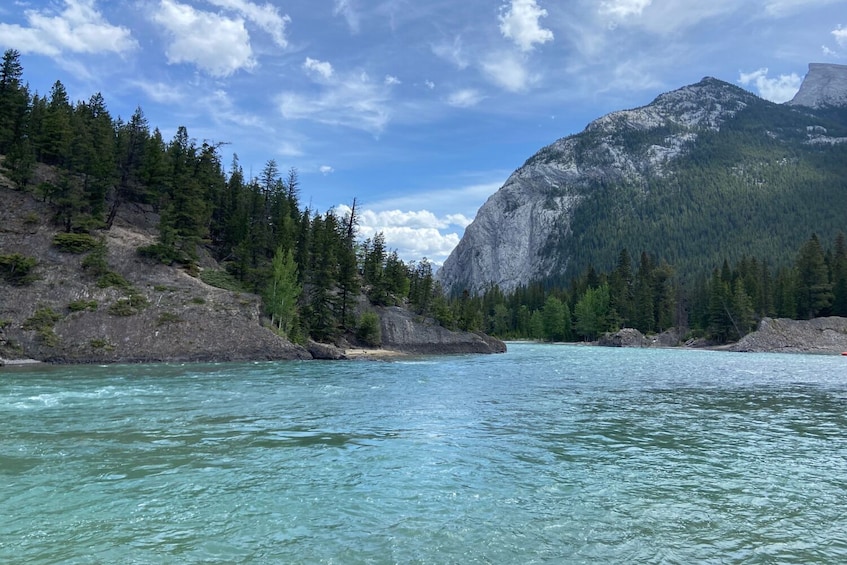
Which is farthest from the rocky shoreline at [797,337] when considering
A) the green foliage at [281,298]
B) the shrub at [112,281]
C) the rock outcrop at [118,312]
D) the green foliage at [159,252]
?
the shrub at [112,281]

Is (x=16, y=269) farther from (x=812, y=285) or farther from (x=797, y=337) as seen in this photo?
(x=812, y=285)

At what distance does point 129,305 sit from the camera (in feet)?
178

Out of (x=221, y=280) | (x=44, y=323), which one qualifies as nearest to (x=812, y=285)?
(x=221, y=280)

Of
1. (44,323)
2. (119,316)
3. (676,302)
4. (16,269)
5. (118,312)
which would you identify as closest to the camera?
(44,323)

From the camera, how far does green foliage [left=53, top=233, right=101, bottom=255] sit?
57.9 meters

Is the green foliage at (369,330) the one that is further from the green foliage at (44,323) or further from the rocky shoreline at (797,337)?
the rocky shoreline at (797,337)

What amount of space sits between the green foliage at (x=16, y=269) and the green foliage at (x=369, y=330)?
4181cm

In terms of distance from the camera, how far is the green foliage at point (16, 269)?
51.8 metres

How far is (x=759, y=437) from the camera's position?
67.6 feet

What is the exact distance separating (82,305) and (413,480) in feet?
166

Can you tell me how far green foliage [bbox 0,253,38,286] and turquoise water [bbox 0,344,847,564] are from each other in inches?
1082

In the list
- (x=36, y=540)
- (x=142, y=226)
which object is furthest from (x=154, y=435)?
(x=142, y=226)

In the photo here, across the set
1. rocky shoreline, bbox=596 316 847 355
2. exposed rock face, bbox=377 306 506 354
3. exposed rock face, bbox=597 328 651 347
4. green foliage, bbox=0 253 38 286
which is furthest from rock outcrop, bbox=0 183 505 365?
exposed rock face, bbox=597 328 651 347

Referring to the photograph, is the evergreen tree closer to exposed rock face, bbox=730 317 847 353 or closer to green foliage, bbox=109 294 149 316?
exposed rock face, bbox=730 317 847 353
